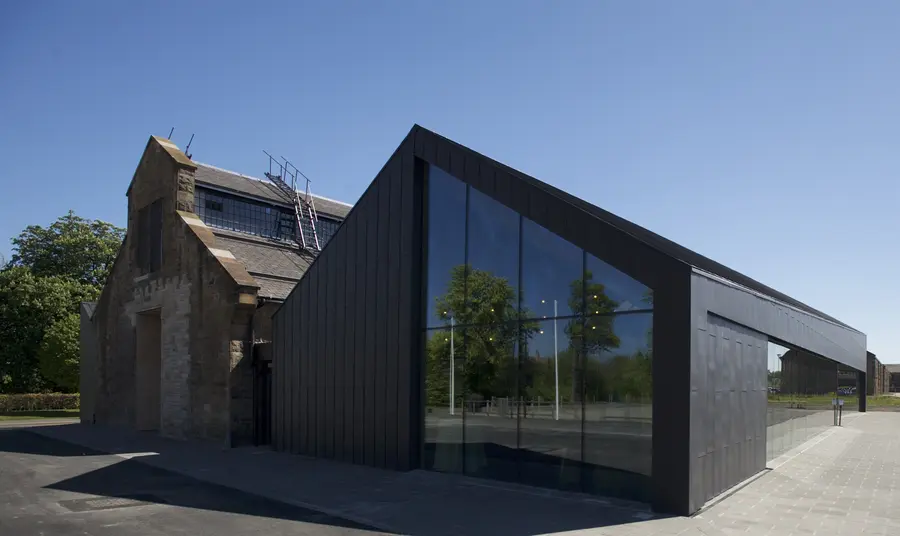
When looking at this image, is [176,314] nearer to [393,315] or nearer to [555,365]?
[393,315]

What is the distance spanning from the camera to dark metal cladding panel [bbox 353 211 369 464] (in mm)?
16391

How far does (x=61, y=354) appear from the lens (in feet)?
135

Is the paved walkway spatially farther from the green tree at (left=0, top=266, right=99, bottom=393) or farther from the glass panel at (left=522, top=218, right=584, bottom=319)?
the green tree at (left=0, top=266, right=99, bottom=393)

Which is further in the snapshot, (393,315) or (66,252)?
(66,252)

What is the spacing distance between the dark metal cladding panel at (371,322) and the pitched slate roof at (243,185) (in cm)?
1244

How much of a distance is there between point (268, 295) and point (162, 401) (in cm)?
625

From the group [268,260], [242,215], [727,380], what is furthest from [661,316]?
[242,215]

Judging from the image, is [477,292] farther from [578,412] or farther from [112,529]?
[112,529]

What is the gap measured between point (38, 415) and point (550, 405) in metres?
35.8

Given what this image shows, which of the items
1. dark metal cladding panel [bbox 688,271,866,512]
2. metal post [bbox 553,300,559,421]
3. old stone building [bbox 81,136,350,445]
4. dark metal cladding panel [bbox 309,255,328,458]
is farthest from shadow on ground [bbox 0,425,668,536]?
old stone building [bbox 81,136,350,445]

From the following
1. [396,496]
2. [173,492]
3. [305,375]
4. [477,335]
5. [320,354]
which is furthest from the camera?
[305,375]

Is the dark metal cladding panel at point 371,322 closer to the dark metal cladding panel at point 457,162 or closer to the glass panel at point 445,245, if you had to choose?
the glass panel at point 445,245

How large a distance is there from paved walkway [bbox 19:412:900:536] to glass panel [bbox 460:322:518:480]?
0.46 meters

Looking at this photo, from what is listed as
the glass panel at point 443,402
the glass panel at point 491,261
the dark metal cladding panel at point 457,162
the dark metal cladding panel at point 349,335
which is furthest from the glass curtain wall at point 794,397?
the dark metal cladding panel at point 349,335
